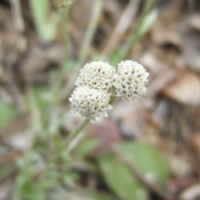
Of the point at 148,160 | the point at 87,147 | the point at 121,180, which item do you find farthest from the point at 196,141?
the point at 87,147

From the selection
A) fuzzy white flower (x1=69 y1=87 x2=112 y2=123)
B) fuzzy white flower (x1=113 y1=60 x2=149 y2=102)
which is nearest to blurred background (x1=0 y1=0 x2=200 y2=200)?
fuzzy white flower (x1=69 y1=87 x2=112 y2=123)

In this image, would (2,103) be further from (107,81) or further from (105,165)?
(107,81)

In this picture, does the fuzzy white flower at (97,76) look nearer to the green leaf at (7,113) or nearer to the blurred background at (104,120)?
the blurred background at (104,120)

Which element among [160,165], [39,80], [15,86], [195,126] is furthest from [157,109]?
[15,86]

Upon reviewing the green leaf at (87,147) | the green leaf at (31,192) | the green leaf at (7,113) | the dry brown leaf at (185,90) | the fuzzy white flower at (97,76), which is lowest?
the fuzzy white flower at (97,76)

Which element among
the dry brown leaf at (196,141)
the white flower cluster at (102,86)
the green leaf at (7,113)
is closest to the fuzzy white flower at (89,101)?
the white flower cluster at (102,86)

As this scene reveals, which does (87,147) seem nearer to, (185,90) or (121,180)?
(121,180)

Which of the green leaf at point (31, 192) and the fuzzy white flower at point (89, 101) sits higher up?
A: the green leaf at point (31, 192)

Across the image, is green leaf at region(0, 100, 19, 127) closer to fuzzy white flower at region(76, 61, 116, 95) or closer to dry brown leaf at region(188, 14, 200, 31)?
fuzzy white flower at region(76, 61, 116, 95)
